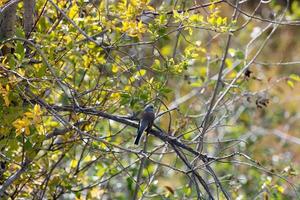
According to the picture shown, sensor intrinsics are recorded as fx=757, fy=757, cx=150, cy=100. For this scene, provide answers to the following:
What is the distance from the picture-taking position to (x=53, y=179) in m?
3.33

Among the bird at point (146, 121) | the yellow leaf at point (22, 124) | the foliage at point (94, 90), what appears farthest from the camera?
the bird at point (146, 121)

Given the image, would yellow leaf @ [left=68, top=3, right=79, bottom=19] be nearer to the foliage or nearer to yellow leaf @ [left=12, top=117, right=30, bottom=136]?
the foliage

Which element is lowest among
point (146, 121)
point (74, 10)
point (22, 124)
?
point (22, 124)

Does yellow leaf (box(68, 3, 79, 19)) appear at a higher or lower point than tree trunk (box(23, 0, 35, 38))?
higher

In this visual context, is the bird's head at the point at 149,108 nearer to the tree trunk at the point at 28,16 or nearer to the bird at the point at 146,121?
the bird at the point at 146,121

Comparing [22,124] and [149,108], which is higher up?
[149,108]

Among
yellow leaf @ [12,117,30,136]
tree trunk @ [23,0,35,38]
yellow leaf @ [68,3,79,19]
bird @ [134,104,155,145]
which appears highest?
yellow leaf @ [68,3,79,19]

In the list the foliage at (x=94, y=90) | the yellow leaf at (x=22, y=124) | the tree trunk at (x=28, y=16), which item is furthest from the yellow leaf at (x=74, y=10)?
the yellow leaf at (x=22, y=124)

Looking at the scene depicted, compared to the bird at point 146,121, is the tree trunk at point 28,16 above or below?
above

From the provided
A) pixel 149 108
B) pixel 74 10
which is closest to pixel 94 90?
pixel 149 108

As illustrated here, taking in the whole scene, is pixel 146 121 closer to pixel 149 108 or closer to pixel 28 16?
pixel 149 108

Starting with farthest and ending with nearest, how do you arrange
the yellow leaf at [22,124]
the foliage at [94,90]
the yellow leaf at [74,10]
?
the yellow leaf at [74,10], the foliage at [94,90], the yellow leaf at [22,124]

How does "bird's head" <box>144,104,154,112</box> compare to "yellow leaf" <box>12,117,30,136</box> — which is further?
"bird's head" <box>144,104,154,112</box>

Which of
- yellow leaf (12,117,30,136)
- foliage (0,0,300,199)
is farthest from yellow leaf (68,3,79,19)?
yellow leaf (12,117,30,136)
